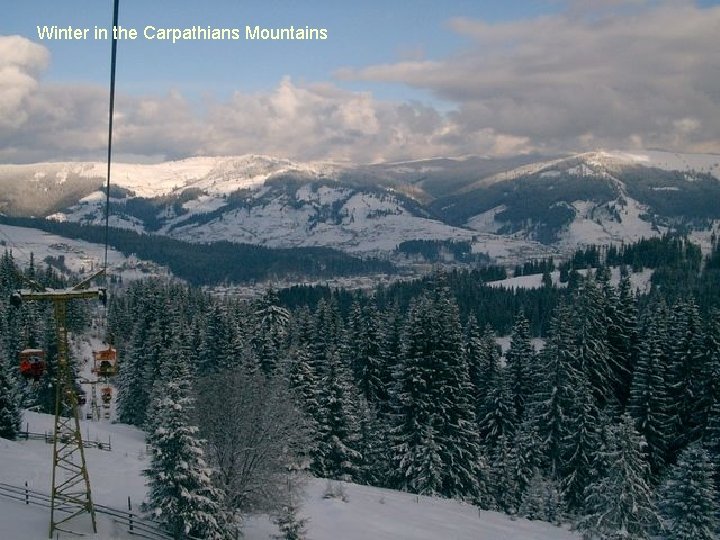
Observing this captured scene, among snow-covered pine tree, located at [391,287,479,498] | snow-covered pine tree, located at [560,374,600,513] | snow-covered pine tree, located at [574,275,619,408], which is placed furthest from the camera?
snow-covered pine tree, located at [574,275,619,408]

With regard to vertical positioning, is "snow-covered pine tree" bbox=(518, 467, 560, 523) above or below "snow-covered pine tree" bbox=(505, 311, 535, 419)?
below

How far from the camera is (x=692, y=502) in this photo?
35188 millimetres

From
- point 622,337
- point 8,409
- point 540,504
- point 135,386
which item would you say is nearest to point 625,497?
point 540,504

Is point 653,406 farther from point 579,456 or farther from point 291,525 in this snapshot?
point 291,525

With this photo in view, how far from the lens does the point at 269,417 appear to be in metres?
33.8

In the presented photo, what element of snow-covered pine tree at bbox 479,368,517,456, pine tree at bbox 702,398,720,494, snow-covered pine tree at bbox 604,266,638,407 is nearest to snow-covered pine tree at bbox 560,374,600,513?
pine tree at bbox 702,398,720,494

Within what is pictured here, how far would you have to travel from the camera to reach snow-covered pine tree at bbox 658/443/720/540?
114ft

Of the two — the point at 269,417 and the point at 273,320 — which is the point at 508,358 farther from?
the point at 269,417

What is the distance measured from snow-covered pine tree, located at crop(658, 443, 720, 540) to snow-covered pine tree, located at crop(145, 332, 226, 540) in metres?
24.9

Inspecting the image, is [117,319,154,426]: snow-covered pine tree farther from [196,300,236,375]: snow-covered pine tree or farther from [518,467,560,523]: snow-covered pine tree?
[518,467,560,523]: snow-covered pine tree

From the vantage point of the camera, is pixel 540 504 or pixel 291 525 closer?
pixel 291 525

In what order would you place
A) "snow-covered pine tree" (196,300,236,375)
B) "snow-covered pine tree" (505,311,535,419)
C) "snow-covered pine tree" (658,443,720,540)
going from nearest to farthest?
"snow-covered pine tree" (658,443,720,540), "snow-covered pine tree" (505,311,535,419), "snow-covered pine tree" (196,300,236,375)

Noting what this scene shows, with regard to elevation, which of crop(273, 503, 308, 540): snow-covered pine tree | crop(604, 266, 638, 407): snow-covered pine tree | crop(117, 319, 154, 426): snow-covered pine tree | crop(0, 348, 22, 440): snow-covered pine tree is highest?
crop(604, 266, 638, 407): snow-covered pine tree

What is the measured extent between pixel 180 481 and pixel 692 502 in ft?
89.9
